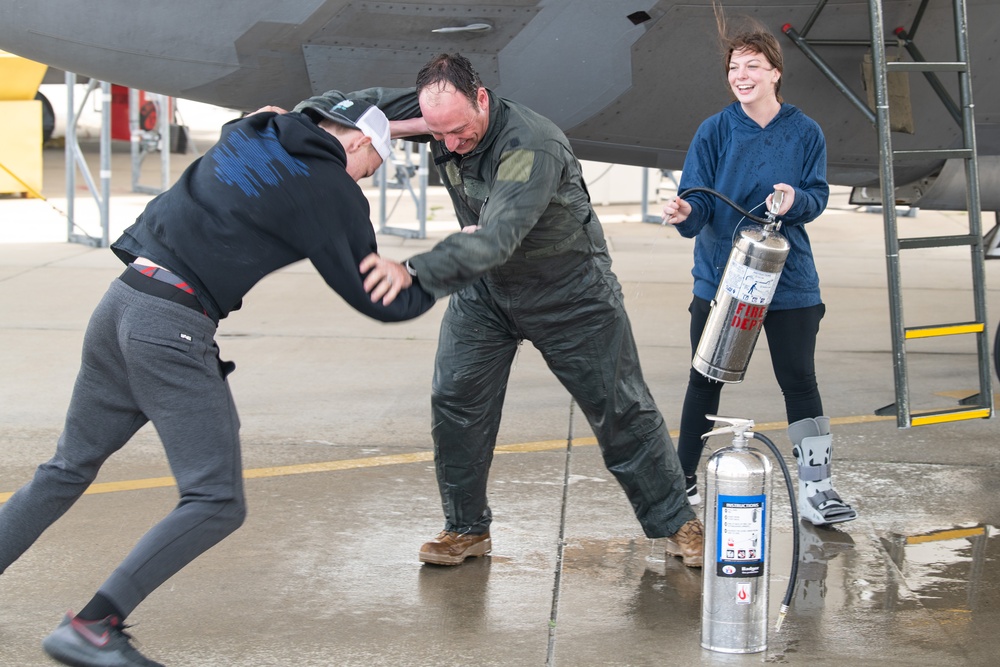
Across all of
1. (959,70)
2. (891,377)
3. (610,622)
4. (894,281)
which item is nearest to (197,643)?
(610,622)

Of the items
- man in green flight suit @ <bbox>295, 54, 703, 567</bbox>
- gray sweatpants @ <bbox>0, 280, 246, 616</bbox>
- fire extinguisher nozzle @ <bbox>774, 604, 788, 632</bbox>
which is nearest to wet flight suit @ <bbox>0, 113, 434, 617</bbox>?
gray sweatpants @ <bbox>0, 280, 246, 616</bbox>

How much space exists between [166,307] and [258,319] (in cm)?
559

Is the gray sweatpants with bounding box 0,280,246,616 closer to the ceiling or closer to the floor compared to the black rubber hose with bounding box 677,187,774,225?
closer to the floor

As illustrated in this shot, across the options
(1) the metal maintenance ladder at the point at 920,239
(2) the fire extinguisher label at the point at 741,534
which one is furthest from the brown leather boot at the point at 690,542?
(1) the metal maintenance ladder at the point at 920,239

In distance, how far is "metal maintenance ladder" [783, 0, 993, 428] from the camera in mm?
4484

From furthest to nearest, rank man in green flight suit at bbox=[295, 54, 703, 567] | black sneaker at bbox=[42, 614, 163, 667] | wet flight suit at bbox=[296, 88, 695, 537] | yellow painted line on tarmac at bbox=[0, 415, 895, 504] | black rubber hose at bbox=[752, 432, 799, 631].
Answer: yellow painted line on tarmac at bbox=[0, 415, 895, 504], wet flight suit at bbox=[296, 88, 695, 537], man in green flight suit at bbox=[295, 54, 703, 567], black rubber hose at bbox=[752, 432, 799, 631], black sneaker at bbox=[42, 614, 163, 667]

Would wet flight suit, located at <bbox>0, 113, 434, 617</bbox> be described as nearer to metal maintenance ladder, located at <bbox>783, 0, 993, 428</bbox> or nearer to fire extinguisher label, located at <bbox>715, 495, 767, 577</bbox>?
fire extinguisher label, located at <bbox>715, 495, 767, 577</bbox>

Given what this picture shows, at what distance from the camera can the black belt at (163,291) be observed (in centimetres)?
298

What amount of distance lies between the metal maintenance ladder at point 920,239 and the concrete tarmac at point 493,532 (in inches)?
16.4

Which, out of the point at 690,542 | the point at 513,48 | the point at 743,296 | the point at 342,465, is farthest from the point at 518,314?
the point at 513,48

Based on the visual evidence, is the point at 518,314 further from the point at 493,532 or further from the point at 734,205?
the point at 493,532

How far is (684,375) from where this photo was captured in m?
6.95

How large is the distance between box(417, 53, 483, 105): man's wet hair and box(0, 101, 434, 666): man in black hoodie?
29 cm

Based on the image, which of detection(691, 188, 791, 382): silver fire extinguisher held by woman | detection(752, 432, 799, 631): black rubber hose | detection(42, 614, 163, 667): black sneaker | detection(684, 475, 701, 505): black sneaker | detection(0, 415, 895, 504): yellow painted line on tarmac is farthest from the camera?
detection(0, 415, 895, 504): yellow painted line on tarmac
